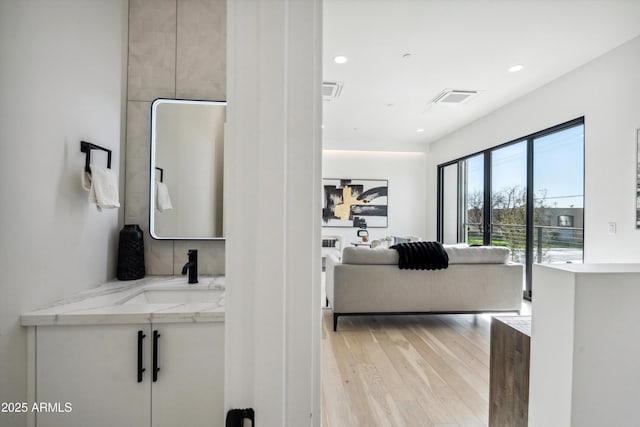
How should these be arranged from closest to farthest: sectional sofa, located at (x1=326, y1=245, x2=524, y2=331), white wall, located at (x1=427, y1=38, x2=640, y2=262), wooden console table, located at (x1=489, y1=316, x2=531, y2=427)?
1. wooden console table, located at (x1=489, y1=316, x2=531, y2=427)
2. white wall, located at (x1=427, y1=38, x2=640, y2=262)
3. sectional sofa, located at (x1=326, y1=245, x2=524, y2=331)

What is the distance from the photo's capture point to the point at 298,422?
430 mm

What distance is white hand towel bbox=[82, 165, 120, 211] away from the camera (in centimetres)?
136

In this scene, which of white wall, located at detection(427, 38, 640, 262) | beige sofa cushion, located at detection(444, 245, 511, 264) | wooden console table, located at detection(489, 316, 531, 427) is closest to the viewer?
wooden console table, located at detection(489, 316, 531, 427)

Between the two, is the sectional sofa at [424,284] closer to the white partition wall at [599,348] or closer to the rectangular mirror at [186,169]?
the rectangular mirror at [186,169]

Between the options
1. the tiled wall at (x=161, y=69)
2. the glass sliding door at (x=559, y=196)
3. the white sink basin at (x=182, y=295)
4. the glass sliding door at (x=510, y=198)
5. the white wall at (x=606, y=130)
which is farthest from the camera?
the glass sliding door at (x=510, y=198)

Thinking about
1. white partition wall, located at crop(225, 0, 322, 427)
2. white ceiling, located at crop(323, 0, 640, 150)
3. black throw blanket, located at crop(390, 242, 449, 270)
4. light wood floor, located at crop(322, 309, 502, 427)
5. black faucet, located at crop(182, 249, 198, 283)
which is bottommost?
light wood floor, located at crop(322, 309, 502, 427)

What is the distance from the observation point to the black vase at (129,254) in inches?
63.5

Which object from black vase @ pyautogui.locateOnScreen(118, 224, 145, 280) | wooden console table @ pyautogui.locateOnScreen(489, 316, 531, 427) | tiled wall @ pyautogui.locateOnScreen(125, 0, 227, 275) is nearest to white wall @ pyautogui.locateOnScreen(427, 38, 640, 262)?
wooden console table @ pyautogui.locateOnScreen(489, 316, 531, 427)

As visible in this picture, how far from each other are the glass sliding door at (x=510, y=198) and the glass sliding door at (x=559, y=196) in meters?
0.22

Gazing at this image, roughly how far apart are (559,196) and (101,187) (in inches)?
172

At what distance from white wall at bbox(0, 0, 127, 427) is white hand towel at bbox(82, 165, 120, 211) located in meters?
0.05

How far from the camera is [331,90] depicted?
13.1 ft

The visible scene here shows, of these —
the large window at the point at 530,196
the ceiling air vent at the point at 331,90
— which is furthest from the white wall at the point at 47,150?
the large window at the point at 530,196

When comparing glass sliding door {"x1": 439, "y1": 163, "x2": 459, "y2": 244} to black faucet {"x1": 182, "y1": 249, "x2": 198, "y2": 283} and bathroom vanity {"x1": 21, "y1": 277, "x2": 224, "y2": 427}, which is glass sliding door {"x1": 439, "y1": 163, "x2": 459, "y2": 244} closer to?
black faucet {"x1": 182, "y1": 249, "x2": 198, "y2": 283}
